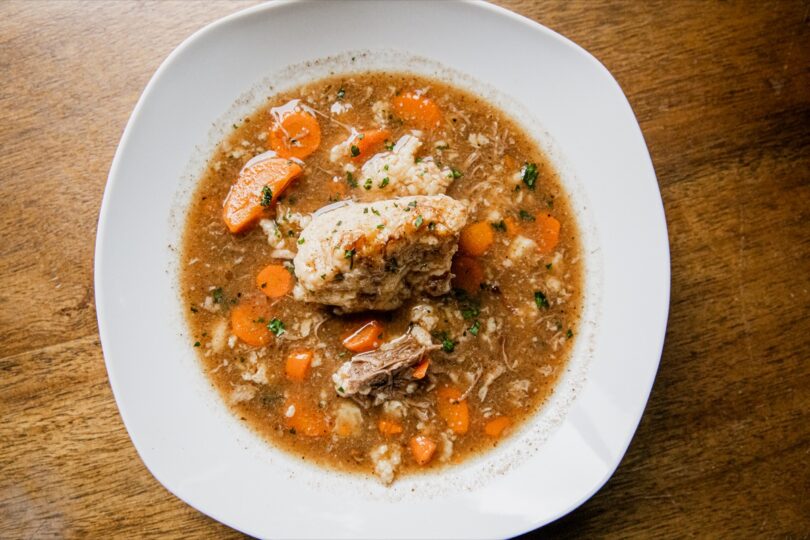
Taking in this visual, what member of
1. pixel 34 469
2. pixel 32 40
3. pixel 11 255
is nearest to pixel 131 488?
pixel 34 469

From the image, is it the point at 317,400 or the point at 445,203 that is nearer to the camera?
the point at 445,203

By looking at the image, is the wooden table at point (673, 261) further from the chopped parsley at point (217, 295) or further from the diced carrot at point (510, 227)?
the diced carrot at point (510, 227)

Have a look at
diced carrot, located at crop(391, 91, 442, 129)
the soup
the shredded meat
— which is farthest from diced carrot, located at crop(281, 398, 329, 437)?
diced carrot, located at crop(391, 91, 442, 129)

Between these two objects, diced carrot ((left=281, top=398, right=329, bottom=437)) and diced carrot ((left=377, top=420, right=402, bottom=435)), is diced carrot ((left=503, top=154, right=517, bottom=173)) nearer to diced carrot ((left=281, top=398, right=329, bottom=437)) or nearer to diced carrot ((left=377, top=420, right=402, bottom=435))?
diced carrot ((left=377, top=420, right=402, bottom=435))

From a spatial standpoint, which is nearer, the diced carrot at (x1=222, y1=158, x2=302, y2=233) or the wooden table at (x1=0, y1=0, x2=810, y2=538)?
the wooden table at (x1=0, y1=0, x2=810, y2=538)

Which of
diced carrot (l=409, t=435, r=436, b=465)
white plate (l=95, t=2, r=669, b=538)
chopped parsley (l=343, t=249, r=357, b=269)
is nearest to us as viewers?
chopped parsley (l=343, t=249, r=357, b=269)

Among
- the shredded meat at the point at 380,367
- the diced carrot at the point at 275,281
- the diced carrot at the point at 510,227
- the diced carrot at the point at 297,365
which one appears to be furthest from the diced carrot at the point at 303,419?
the diced carrot at the point at 510,227

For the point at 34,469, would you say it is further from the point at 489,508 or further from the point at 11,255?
the point at 489,508
